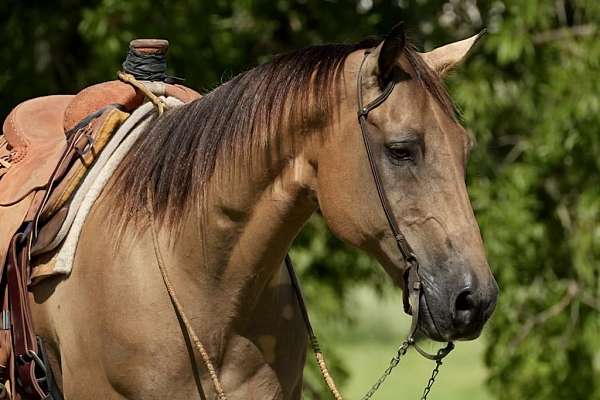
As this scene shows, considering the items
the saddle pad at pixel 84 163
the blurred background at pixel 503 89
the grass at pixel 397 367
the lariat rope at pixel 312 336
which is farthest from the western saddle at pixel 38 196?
the grass at pixel 397 367

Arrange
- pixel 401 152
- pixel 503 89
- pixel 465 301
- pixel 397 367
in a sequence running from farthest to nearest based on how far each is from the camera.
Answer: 1. pixel 397 367
2. pixel 503 89
3. pixel 401 152
4. pixel 465 301

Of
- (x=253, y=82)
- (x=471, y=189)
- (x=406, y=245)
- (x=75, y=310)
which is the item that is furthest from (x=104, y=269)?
(x=471, y=189)

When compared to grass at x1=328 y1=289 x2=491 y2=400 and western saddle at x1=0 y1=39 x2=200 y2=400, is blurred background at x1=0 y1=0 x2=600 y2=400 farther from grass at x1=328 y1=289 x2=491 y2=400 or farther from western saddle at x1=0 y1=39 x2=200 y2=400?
western saddle at x1=0 y1=39 x2=200 y2=400

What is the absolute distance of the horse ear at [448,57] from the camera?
3.04 metres

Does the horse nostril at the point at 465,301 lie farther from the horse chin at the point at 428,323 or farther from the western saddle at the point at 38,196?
the western saddle at the point at 38,196

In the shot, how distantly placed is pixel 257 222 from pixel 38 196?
29.5 inches

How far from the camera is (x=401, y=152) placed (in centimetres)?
276

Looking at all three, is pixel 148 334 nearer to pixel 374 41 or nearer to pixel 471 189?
pixel 374 41

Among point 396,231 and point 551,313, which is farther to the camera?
point 551,313

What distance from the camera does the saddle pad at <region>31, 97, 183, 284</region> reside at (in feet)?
10.8

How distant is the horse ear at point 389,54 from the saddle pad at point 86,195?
0.90m

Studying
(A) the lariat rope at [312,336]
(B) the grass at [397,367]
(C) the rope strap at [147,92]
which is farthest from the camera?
(B) the grass at [397,367]

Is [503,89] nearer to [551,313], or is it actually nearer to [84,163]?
[551,313]

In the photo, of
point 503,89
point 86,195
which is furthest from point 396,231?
point 503,89
